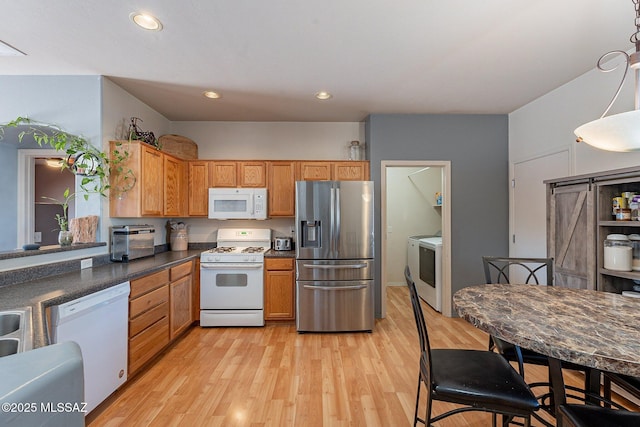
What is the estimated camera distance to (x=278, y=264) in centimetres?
333

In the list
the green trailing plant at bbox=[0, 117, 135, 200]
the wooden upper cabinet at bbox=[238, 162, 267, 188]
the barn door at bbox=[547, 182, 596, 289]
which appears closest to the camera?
the barn door at bbox=[547, 182, 596, 289]

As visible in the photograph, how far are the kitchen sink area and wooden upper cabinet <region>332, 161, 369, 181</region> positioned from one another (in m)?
2.98

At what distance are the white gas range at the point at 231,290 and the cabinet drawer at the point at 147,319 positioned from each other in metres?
0.62

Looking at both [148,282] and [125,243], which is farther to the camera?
[125,243]

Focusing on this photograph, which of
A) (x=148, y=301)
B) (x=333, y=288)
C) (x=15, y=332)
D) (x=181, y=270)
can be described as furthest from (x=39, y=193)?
(x=333, y=288)

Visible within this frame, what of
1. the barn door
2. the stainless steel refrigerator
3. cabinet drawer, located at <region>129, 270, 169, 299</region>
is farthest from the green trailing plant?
the barn door

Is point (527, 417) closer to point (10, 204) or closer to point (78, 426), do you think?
point (78, 426)

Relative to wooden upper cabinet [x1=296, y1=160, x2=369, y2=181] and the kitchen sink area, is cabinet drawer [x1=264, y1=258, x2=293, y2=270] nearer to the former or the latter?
wooden upper cabinet [x1=296, y1=160, x2=369, y2=181]

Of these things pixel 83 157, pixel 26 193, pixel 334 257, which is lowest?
pixel 334 257

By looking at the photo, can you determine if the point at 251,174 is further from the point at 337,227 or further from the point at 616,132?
the point at 616,132

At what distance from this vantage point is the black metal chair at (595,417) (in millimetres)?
970

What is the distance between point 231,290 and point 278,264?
61 cm

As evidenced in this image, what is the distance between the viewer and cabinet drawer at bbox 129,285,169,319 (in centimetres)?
218

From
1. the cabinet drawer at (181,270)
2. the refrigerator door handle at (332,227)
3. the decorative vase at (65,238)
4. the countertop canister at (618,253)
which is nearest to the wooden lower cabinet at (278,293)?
the refrigerator door handle at (332,227)
